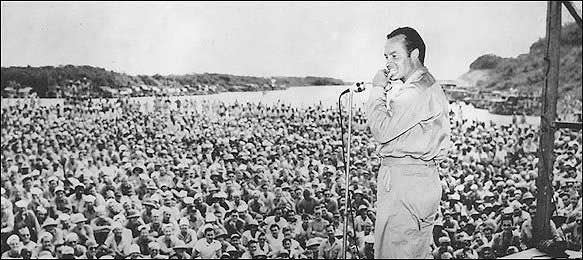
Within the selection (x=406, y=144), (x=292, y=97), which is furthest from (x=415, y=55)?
(x=292, y=97)

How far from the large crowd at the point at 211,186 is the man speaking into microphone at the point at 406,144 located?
109 cm

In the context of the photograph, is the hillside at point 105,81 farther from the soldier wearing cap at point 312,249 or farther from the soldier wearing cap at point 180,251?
the soldier wearing cap at point 312,249

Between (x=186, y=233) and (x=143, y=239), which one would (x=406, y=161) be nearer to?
(x=186, y=233)

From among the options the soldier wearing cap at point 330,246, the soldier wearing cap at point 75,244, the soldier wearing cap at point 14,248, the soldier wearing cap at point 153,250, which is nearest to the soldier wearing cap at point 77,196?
the soldier wearing cap at point 75,244

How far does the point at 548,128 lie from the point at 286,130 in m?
2.20

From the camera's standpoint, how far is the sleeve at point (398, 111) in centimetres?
306

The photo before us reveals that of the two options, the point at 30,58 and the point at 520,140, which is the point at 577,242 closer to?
the point at 520,140

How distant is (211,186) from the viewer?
14.6 ft

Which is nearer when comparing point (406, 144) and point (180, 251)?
point (406, 144)

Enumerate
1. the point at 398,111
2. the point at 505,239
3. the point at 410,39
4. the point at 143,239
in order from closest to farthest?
the point at 398,111
the point at 410,39
the point at 143,239
the point at 505,239

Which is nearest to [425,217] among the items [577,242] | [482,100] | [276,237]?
[276,237]

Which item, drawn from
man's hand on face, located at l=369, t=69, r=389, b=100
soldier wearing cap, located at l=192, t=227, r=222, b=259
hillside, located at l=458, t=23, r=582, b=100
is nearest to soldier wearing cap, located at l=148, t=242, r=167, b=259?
soldier wearing cap, located at l=192, t=227, r=222, b=259

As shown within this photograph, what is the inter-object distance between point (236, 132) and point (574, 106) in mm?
3067

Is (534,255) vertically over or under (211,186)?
under
